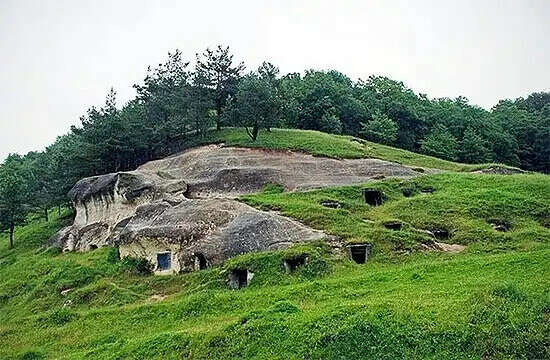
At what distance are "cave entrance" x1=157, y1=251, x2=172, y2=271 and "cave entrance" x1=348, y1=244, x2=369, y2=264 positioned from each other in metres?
10.2

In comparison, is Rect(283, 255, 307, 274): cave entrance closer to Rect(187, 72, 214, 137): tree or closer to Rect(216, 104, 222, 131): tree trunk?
Rect(187, 72, 214, 137): tree

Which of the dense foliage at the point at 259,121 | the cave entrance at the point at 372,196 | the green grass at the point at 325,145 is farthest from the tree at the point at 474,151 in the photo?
the cave entrance at the point at 372,196

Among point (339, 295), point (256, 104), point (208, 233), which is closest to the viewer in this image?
point (339, 295)

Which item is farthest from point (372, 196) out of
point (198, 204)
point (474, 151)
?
point (474, 151)

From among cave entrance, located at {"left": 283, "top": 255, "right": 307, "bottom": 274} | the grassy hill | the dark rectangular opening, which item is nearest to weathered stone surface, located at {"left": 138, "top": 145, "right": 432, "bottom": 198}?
the grassy hill

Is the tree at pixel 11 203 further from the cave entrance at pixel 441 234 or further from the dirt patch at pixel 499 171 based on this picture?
the dirt patch at pixel 499 171

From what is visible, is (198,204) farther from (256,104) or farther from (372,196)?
(256,104)

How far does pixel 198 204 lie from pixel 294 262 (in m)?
8.91

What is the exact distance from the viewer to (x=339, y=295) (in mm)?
25297

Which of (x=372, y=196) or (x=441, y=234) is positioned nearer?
(x=441, y=234)

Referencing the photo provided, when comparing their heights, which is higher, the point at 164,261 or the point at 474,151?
the point at 474,151

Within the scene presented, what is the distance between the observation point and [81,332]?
27.5m

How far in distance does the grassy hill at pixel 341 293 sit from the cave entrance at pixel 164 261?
1350 mm

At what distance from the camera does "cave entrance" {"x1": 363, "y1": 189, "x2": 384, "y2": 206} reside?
4168cm
